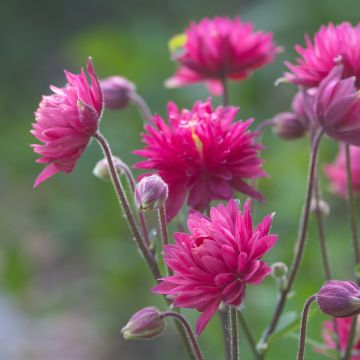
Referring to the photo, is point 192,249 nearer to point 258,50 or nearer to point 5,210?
point 258,50

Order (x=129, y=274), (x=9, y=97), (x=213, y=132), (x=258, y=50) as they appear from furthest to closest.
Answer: (x=9, y=97), (x=129, y=274), (x=258, y=50), (x=213, y=132)

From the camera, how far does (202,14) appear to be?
4137mm

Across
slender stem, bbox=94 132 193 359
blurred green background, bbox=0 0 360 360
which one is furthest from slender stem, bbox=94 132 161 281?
blurred green background, bbox=0 0 360 360

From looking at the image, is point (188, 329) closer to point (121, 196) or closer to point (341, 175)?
point (121, 196)

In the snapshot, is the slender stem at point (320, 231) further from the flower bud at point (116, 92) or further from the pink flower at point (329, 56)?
the flower bud at point (116, 92)

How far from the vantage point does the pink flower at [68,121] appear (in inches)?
32.3

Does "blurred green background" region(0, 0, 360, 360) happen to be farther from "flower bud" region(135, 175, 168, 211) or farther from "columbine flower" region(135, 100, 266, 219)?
"flower bud" region(135, 175, 168, 211)

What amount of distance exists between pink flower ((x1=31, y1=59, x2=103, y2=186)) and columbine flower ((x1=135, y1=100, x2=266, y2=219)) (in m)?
0.09

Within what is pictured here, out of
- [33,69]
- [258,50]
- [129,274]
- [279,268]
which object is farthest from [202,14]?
[279,268]

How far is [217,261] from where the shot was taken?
2.37 ft

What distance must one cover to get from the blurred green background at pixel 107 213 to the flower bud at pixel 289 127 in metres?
0.68

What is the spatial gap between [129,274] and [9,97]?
5.68 ft

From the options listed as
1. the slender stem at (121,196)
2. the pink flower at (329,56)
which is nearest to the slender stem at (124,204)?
the slender stem at (121,196)

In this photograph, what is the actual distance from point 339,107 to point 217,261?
0.91 feet
